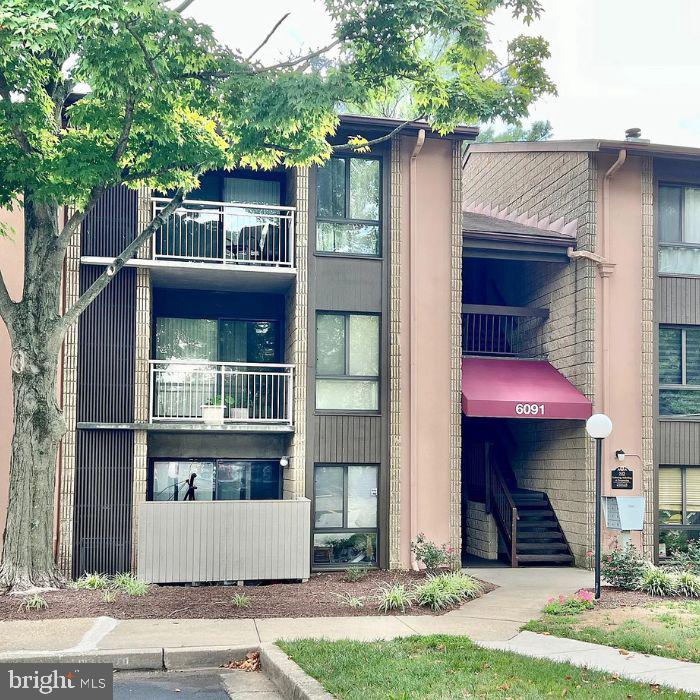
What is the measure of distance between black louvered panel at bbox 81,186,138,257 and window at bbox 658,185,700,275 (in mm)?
10140

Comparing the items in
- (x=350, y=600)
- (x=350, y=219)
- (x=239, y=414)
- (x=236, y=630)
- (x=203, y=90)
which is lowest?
(x=350, y=600)

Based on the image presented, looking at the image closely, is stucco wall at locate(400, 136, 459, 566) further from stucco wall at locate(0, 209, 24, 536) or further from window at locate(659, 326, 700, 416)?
stucco wall at locate(0, 209, 24, 536)

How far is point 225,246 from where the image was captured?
15.9 metres

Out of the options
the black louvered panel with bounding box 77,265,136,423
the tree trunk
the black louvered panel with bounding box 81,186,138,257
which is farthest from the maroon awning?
the tree trunk

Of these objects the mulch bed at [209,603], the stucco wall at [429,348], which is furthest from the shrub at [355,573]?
the stucco wall at [429,348]

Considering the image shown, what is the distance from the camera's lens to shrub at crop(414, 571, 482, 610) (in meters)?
12.1

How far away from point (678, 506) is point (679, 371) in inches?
103

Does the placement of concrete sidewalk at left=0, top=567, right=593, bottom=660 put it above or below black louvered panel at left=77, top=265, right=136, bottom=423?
below

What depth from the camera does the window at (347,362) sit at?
15.8 metres

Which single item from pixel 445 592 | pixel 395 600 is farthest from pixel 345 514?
pixel 395 600

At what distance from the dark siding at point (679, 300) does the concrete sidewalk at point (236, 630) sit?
288 inches

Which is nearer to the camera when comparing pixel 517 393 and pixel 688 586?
pixel 688 586

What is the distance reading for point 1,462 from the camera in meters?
14.6

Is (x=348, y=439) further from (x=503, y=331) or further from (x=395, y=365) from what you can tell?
(x=503, y=331)
